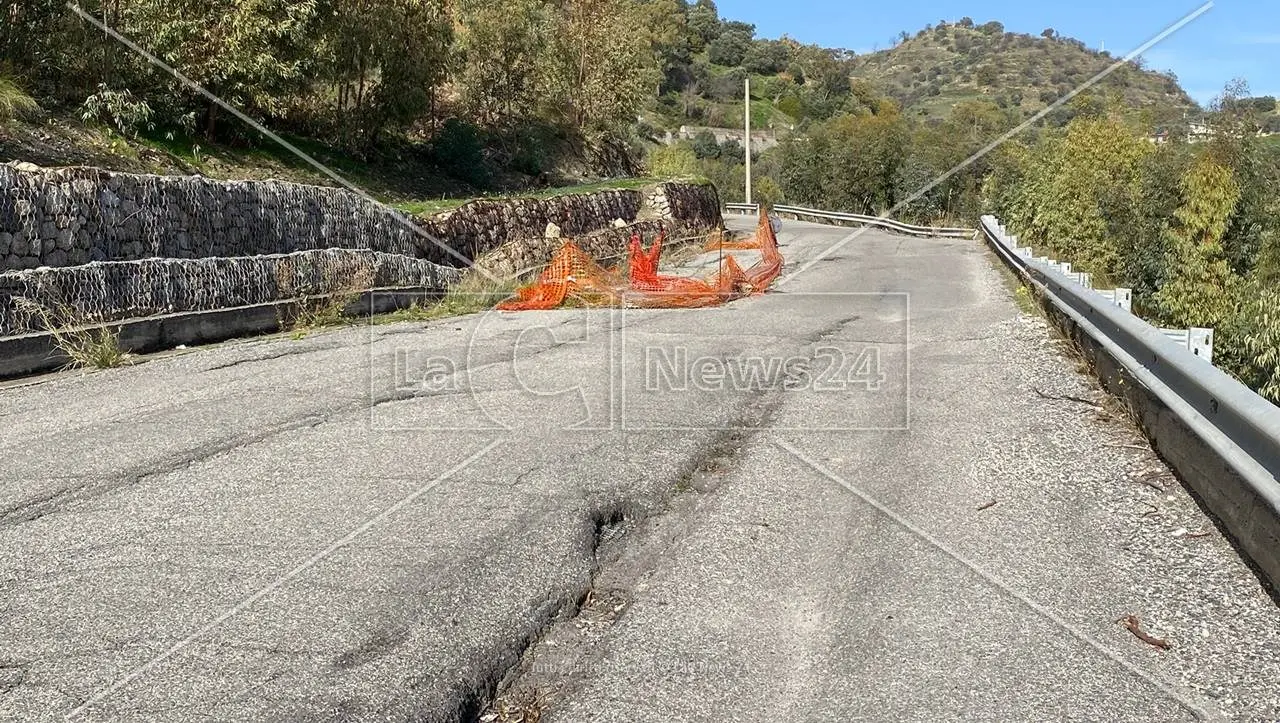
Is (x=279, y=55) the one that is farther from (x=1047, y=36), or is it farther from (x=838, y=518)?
(x=1047, y=36)

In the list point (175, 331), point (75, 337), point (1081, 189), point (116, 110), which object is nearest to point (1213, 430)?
point (75, 337)

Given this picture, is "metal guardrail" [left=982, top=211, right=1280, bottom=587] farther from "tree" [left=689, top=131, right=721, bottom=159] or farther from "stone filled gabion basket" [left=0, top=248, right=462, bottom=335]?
"tree" [left=689, top=131, right=721, bottom=159]

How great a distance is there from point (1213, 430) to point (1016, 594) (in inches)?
57.0

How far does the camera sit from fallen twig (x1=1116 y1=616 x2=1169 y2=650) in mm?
3559

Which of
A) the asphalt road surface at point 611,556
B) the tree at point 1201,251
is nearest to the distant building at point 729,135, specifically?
the tree at point 1201,251

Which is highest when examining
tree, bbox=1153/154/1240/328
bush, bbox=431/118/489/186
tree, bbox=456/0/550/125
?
tree, bbox=456/0/550/125

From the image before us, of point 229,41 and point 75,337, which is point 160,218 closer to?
point 75,337

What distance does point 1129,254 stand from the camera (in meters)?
32.5

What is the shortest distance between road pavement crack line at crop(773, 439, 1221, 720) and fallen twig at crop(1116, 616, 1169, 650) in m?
0.16

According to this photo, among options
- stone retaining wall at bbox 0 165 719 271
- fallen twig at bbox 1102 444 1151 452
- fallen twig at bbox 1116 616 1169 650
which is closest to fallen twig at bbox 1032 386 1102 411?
fallen twig at bbox 1102 444 1151 452

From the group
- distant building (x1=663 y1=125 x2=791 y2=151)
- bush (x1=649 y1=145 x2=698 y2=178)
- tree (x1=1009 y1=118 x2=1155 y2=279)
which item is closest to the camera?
tree (x1=1009 y1=118 x2=1155 y2=279)

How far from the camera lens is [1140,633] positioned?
3.65m

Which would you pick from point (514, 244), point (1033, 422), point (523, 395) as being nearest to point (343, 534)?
point (523, 395)

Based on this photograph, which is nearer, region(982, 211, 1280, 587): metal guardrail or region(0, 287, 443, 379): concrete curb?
region(982, 211, 1280, 587): metal guardrail
